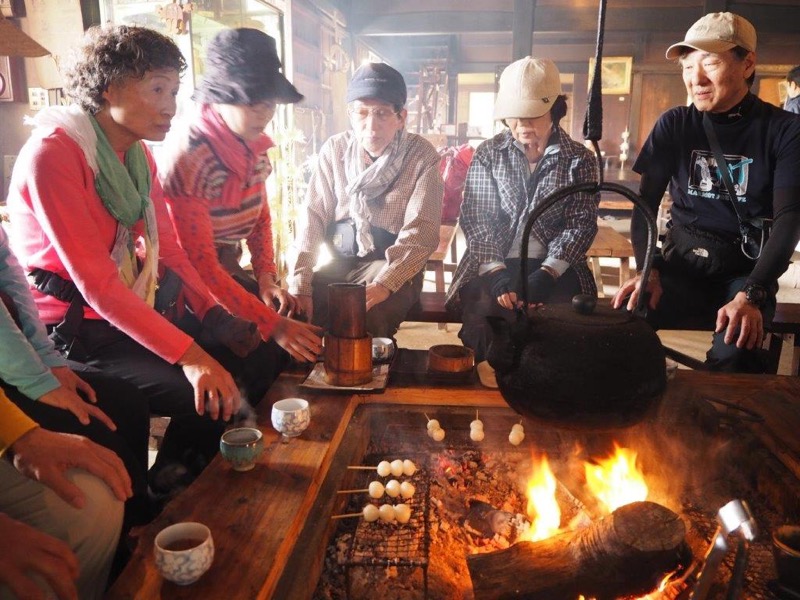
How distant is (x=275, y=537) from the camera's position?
150cm

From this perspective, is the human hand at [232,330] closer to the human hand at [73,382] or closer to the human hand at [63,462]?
the human hand at [73,382]

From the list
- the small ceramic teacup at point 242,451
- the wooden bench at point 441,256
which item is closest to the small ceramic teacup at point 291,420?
the small ceramic teacup at point 242,451

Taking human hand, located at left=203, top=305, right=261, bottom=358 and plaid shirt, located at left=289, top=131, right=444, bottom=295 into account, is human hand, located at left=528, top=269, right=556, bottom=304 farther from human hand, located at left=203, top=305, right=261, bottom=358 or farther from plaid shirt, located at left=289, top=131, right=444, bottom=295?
human hand, located at left=203, top=305, right=261, bottom=358

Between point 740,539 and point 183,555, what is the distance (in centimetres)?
111

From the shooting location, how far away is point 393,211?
370 cm

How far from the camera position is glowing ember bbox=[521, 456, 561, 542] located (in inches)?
81.5

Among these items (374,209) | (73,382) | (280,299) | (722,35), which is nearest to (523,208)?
(374,209)

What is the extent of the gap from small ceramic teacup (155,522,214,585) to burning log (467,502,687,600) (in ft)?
2.56

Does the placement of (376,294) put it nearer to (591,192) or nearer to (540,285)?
(540,285)

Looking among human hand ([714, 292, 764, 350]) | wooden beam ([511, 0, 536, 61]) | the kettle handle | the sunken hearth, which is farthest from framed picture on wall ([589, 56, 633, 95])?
the kettle handle

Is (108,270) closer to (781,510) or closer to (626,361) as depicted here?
(626,361)

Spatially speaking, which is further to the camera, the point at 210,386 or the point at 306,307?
the point at 306,307

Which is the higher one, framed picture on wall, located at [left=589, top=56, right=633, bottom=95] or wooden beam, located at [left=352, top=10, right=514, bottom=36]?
wooden beam, located at [left=352, top=10, right=514, bottom=36]

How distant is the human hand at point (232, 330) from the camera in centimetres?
268
